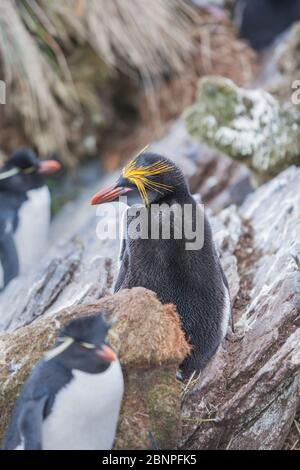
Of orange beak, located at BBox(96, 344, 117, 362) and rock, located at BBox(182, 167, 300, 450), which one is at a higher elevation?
orange beak, located at BBox(96, 344, 117, 362)

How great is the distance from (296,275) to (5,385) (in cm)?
140

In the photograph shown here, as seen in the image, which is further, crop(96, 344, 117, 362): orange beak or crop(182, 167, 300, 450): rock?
crop(182, 167, 300, 450): rock

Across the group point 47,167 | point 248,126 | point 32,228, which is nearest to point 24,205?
point 32,228

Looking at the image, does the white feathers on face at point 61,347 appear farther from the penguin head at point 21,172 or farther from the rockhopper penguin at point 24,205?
the penguin head at point 21,172

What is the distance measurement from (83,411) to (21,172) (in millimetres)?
3538

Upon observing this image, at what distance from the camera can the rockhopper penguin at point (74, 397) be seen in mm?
2537

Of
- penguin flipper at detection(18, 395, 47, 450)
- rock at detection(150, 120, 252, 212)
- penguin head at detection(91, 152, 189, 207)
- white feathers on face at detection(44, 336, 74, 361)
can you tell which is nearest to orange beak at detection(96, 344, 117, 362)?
white feathers on face at detection(44, 336, 74, 361)

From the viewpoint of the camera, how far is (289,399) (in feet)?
9.90

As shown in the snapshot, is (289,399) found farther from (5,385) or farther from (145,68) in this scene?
(145,68)

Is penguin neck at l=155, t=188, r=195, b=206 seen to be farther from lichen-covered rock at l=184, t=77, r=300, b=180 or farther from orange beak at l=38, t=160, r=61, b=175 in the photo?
orange beak at l=38, t=160, r=61, b=175

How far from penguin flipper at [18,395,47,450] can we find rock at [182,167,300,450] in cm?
64

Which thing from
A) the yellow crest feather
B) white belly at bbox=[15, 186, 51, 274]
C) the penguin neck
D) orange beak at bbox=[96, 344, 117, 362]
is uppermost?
the yellow crest feather

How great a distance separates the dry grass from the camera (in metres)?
6.43

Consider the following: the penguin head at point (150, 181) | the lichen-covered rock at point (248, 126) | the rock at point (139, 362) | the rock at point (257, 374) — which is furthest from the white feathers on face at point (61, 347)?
the lichen-covered rock at point (248, 126)
